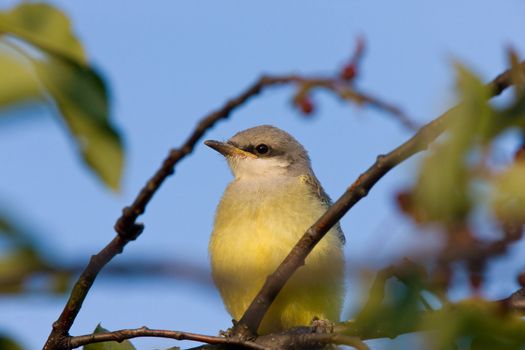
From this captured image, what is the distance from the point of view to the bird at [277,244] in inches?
243

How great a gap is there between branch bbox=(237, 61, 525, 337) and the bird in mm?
1487

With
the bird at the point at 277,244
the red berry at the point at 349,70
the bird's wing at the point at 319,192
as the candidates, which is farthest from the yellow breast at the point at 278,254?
the red berry at the point at 349,70

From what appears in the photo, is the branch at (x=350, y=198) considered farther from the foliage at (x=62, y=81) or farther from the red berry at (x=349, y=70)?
the red berry at (x=349, y=70)

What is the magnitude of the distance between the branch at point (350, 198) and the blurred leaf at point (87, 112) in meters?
0.64

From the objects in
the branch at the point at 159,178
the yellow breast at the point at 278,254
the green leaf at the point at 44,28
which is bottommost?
the green leaf at the point at 44,28

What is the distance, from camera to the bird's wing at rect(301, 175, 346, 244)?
732 cm

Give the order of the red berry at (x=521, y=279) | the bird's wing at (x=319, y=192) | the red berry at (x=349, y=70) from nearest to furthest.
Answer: the red berry at (x=521, y=279) < the red berry at (x=349, y=70) < the bird's wing at (x=319, y=192)

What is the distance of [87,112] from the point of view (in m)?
1.32

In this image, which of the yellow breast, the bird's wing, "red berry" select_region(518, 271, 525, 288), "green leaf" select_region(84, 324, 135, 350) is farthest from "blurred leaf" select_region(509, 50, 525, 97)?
the bird's wing

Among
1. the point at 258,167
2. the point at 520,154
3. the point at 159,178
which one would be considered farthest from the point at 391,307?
the point at 258,167

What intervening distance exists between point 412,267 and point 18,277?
699mm

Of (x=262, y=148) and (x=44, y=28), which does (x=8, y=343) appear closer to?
(x=44, y=28)

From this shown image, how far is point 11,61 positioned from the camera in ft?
4.18

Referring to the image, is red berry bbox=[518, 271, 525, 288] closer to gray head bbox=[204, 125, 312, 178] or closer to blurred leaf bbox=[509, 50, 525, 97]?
blurred leaf bbox=[509, 50, 525, 97]
